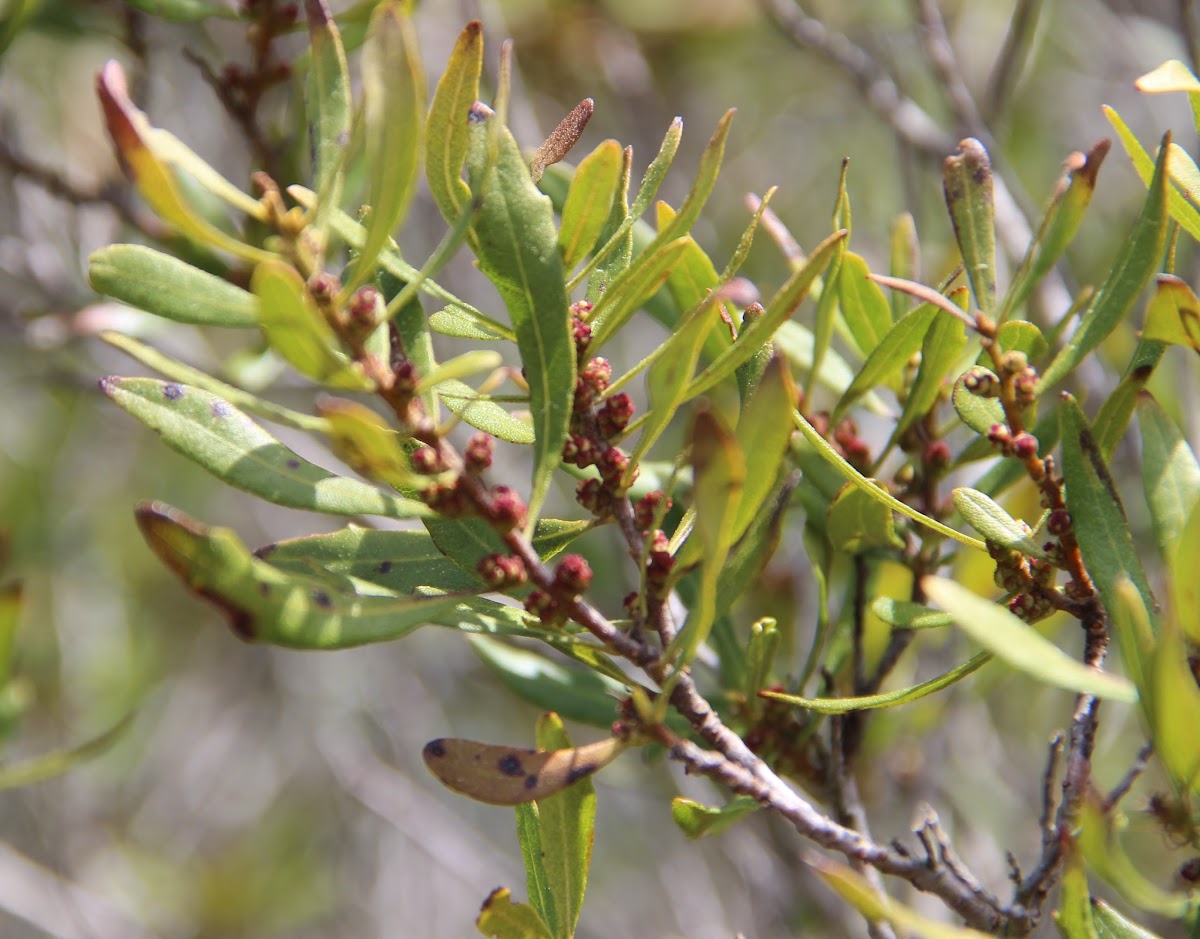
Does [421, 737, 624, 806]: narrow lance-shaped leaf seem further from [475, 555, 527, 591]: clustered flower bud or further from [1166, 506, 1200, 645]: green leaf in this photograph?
[1166, 506, 1200, 645]: green leaf

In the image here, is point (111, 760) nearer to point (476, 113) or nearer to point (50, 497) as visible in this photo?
point (50, 497)

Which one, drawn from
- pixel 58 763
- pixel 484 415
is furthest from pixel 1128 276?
pixel 58 763

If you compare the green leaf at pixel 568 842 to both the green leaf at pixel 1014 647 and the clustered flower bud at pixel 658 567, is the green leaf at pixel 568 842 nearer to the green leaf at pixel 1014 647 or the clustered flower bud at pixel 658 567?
the clustered flower bud at pixel 658 567

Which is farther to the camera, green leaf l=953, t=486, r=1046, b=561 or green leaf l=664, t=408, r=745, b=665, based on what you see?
green leaf l=953, t=486, r=1046, b=561

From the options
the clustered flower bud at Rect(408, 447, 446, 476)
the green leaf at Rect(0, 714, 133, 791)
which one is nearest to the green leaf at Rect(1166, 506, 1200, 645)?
the clustered flower bud at Rect(408, 447, 446, 476)

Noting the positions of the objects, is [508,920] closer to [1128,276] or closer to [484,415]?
[484,415]

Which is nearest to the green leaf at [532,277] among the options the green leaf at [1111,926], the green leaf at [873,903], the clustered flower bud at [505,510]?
the clustered flower bud at [505,510]
